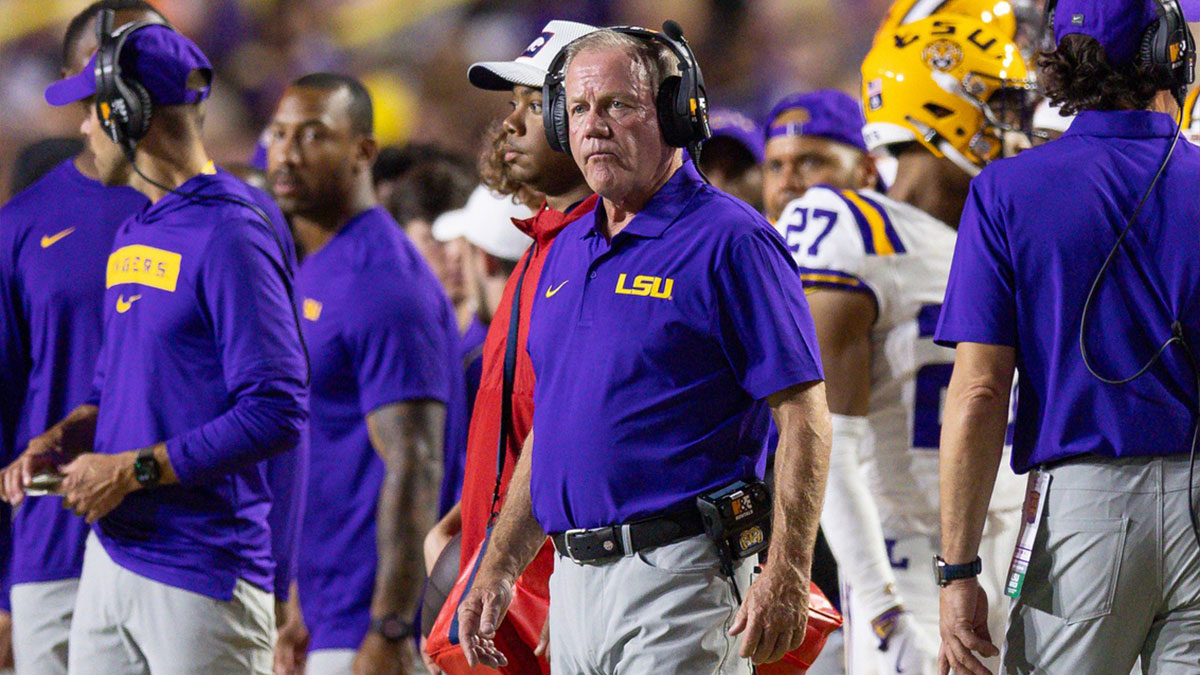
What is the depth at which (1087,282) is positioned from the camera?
2.96m

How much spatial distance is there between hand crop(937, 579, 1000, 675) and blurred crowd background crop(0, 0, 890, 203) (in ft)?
27.6

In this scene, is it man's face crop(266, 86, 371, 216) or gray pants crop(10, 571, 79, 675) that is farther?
man's face crop(266, 86, 371, 216)

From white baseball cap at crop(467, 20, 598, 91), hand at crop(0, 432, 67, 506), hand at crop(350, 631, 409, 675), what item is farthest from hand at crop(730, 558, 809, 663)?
hand at crop(350, 631, 409, 675)

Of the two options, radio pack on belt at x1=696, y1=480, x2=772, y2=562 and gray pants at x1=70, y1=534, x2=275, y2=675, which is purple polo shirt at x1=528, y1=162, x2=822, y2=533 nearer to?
radio pack on belt at x1=696, y1=480, x2=772, y2=562

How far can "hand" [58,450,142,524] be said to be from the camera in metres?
3.89

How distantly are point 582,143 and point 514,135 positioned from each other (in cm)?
70

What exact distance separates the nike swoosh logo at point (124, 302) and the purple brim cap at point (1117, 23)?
2.37 m

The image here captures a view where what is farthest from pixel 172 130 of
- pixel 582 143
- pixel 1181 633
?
pixel 1181 633

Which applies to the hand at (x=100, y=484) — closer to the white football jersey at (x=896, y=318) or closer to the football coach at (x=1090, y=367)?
the white football jersey at (x=896, y=318)

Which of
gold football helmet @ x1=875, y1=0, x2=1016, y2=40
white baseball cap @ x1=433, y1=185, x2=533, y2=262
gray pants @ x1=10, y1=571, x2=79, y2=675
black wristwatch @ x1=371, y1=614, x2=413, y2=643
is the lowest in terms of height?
black wristwatch @ x1=371, y1=614, x2=413, y2=643

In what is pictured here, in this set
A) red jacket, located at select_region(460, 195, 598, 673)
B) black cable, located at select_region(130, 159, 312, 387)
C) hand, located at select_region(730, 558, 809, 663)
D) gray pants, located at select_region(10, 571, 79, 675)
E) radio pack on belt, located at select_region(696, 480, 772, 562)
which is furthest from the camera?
gray pants, located at select_region(10, 571, 79, 675)

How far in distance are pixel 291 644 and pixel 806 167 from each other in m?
2.47

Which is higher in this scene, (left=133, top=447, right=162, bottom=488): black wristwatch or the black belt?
the black belt

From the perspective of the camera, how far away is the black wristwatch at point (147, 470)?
12.7 feet
